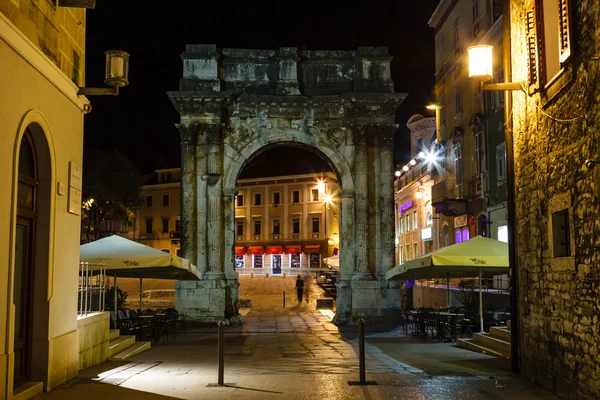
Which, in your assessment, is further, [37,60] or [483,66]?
[483,66]

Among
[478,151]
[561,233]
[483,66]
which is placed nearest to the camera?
[561,233]

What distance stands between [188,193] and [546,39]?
56.4 feet

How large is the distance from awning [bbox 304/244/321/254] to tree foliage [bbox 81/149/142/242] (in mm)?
18751

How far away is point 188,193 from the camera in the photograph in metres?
25.5

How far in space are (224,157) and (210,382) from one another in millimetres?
15315

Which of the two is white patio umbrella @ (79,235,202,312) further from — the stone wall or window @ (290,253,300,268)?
window @ (290,253,300,268)

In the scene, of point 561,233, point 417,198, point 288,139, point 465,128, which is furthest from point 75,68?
point 417,198

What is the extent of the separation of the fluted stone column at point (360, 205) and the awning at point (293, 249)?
41.4m

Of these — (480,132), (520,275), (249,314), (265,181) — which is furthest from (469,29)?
(265,181)

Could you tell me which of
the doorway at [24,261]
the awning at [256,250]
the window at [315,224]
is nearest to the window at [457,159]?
the doorway at [24,261]

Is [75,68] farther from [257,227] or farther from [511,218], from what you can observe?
[257,227]

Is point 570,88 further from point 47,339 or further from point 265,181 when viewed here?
point 265,181

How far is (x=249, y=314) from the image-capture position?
30984 mm

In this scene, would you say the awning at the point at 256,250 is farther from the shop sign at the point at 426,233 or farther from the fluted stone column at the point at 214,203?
the fluted stone column at the point at 214,203
